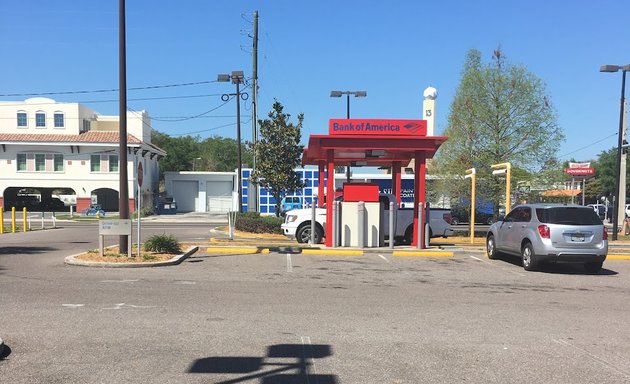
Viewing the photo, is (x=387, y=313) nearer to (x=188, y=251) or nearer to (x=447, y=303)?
(x=447, y=303)

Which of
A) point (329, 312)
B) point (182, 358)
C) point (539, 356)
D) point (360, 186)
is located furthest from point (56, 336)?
point (360, 186)

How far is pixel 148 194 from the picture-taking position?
47625 mm

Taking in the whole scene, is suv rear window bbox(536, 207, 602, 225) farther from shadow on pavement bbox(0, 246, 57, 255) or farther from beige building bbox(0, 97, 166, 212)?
beige building bbox(0, 97, 166, 212)

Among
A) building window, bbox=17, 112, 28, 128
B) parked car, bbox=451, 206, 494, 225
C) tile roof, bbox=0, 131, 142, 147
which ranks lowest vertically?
parked car, bbox=451, 206, 494, 225

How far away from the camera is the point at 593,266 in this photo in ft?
41.0

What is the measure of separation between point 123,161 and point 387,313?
8684 millimetres

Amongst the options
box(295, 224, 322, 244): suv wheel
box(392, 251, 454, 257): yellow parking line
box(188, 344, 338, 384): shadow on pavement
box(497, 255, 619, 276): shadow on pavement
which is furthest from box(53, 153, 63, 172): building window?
box(188, 344, 338, 384): shadow on pavement

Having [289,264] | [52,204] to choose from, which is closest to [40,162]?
[52,204]

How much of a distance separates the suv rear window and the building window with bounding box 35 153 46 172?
42096 mm

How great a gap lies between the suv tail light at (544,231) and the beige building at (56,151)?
1399 inches

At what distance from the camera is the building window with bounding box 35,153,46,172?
4291 centimetres

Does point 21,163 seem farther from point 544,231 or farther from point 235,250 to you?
point 544,231

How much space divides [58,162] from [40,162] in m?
1.48

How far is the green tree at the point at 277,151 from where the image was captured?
26.6 m
